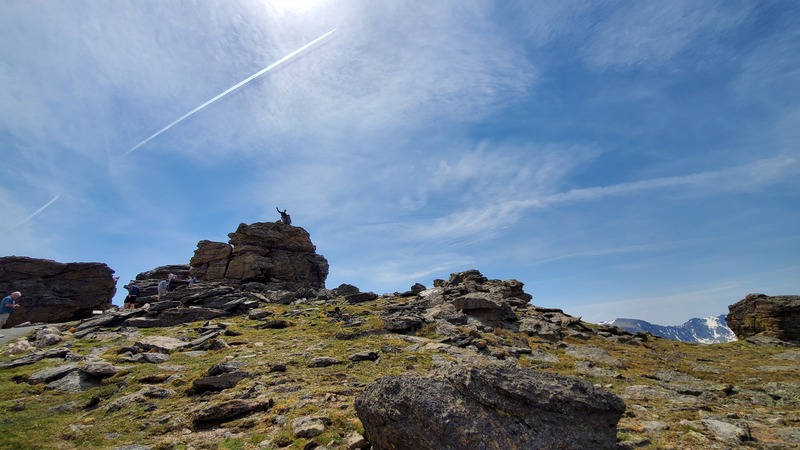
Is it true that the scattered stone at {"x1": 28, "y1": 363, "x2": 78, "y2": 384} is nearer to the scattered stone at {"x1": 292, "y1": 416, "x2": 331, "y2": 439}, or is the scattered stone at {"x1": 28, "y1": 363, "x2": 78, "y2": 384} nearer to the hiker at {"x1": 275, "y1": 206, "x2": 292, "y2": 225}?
the scattered stone at {"x1": 292, "y1": 416, "x2": 331, "y2": 439}

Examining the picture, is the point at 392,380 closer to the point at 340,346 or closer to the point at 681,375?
the point at 340,346

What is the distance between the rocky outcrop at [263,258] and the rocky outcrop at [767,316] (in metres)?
53.4

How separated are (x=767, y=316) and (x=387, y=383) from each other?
148ft

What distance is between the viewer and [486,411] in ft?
27.4

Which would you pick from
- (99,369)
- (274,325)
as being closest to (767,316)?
(274,325)

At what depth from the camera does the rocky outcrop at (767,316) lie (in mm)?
33812

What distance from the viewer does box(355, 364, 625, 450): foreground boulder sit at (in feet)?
25.9

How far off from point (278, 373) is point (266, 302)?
26827 mm

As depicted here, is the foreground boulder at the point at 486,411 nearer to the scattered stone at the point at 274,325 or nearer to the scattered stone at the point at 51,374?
the scattered stone at the point at 51,374

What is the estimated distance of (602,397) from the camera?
9.16 m

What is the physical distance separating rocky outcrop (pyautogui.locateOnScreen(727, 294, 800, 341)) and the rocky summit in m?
2.39

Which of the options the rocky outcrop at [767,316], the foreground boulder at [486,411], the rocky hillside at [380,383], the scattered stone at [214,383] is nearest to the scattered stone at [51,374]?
the rocky hillside at [380,383]

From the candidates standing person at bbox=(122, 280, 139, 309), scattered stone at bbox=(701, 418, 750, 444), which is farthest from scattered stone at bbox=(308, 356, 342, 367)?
standing person at bbox=(122, 280, 139, 309)

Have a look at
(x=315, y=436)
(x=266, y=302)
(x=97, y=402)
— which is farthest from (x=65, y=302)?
(x=315, y=436)
